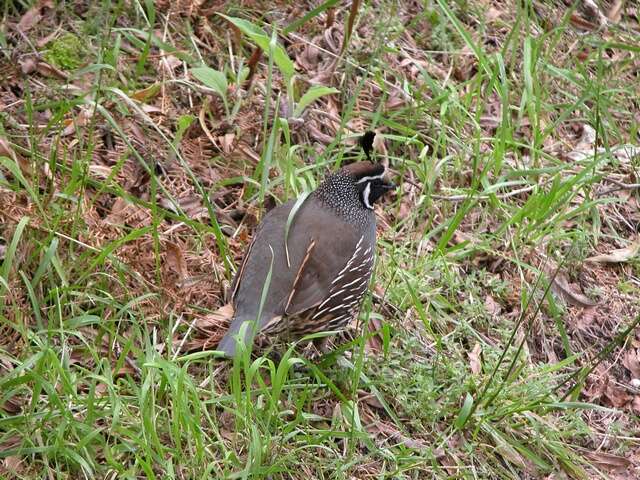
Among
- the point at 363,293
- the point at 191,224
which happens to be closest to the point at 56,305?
the point at 191,224

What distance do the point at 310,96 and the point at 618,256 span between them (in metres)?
2.25

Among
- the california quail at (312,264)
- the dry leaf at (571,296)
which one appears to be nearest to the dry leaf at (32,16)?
the california quail at (312,264)

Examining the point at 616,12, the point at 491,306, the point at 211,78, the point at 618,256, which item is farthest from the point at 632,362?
the point at 616,12

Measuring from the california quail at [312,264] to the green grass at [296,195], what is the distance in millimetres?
202

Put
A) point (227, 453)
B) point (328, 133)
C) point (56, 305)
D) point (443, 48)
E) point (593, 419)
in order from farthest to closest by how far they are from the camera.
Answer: point (443, 48), point (328, 133), point (593, 419), point (56, 305), point (227, 453)

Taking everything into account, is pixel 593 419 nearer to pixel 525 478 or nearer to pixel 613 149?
pixel 525 478

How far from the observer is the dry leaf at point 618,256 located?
652 cm

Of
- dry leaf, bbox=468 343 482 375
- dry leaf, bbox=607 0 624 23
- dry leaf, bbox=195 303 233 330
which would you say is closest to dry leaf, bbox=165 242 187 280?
dry leaf, bbox=195 303 233 330

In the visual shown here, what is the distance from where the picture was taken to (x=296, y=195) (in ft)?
19.2

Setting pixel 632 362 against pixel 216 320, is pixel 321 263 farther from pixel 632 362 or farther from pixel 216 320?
pixel 632 362

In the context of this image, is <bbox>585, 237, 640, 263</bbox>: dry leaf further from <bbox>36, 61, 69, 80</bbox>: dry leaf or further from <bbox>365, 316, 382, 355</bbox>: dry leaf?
<bbox>36, 61, 69, 80</bbox>: dry leaf

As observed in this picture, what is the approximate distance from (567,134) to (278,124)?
2.64 meters

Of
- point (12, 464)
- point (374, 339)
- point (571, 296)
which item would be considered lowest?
point (571, 296)

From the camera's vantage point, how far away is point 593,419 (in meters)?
5.69
